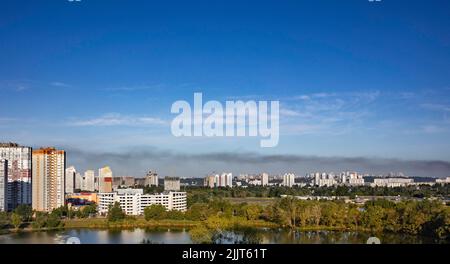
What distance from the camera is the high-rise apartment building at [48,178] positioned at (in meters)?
5.59

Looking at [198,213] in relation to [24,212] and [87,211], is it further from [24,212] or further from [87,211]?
[24,212]

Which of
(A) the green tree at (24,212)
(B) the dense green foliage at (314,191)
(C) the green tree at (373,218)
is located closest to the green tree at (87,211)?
(A) the green tree at (24,212)

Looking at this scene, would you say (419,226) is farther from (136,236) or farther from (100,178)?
(100,178)

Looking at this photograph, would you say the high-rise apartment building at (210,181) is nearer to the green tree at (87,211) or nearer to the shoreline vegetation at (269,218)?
the shoreline vegetation at (269,218)

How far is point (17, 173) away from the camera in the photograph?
5.15m

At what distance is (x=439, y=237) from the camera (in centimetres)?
453

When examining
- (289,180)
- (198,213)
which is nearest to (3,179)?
(198,213)

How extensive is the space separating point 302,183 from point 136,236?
3849mm

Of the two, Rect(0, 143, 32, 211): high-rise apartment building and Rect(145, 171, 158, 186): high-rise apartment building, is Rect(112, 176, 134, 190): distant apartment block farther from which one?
Rect(0, 143, 32, 211): high-rise apartment building

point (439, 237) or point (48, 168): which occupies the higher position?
point (48, 168)

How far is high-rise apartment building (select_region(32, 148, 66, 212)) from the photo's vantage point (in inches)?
220

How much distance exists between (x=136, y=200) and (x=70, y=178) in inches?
81.5

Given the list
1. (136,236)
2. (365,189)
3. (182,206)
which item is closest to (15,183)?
(136,236)

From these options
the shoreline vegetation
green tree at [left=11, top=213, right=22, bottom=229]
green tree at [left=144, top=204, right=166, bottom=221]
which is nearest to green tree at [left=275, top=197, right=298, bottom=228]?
the shoreline vegetation
